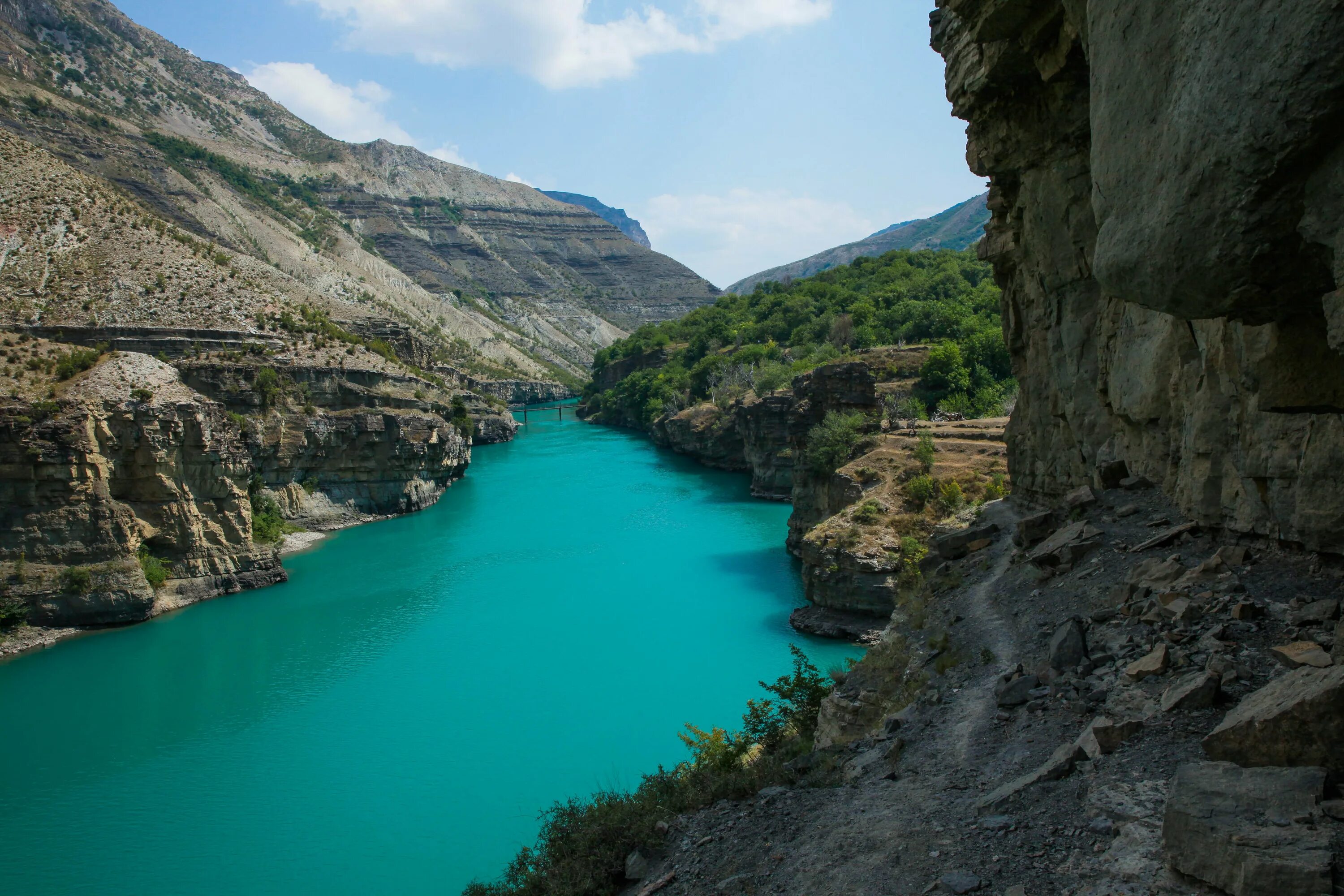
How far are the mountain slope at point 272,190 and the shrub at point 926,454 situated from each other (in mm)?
55753

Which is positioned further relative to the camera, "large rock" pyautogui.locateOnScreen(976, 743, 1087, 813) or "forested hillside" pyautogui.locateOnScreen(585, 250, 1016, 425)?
"forested hillside" pyautogui.locateOnScreen(585, 250, 1016, 425)

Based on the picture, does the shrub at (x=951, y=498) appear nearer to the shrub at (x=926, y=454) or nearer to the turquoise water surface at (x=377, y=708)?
the shrub at (x=926, y=454)

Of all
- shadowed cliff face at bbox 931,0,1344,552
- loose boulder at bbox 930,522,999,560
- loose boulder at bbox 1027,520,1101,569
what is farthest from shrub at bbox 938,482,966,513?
loose boulder at bbox 1027,520,1101,569

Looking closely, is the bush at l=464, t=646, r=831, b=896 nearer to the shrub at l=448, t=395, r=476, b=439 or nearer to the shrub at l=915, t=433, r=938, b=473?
the shrub at l=915, t=433, r=938, b=473

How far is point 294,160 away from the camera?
535ft

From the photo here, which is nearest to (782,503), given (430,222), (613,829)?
(613,829)

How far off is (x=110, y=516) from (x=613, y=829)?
99.9ft

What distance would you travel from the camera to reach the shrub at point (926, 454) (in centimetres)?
3147

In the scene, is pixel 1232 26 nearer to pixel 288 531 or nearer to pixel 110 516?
pixel 110 516

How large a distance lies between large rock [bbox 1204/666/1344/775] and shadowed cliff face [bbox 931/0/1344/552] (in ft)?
7.08

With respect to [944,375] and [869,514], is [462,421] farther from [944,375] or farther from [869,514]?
[869,514]

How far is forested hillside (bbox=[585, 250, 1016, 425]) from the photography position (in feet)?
162

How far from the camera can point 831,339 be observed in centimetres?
7369

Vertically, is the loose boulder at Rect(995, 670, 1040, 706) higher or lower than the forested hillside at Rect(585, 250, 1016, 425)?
lower
